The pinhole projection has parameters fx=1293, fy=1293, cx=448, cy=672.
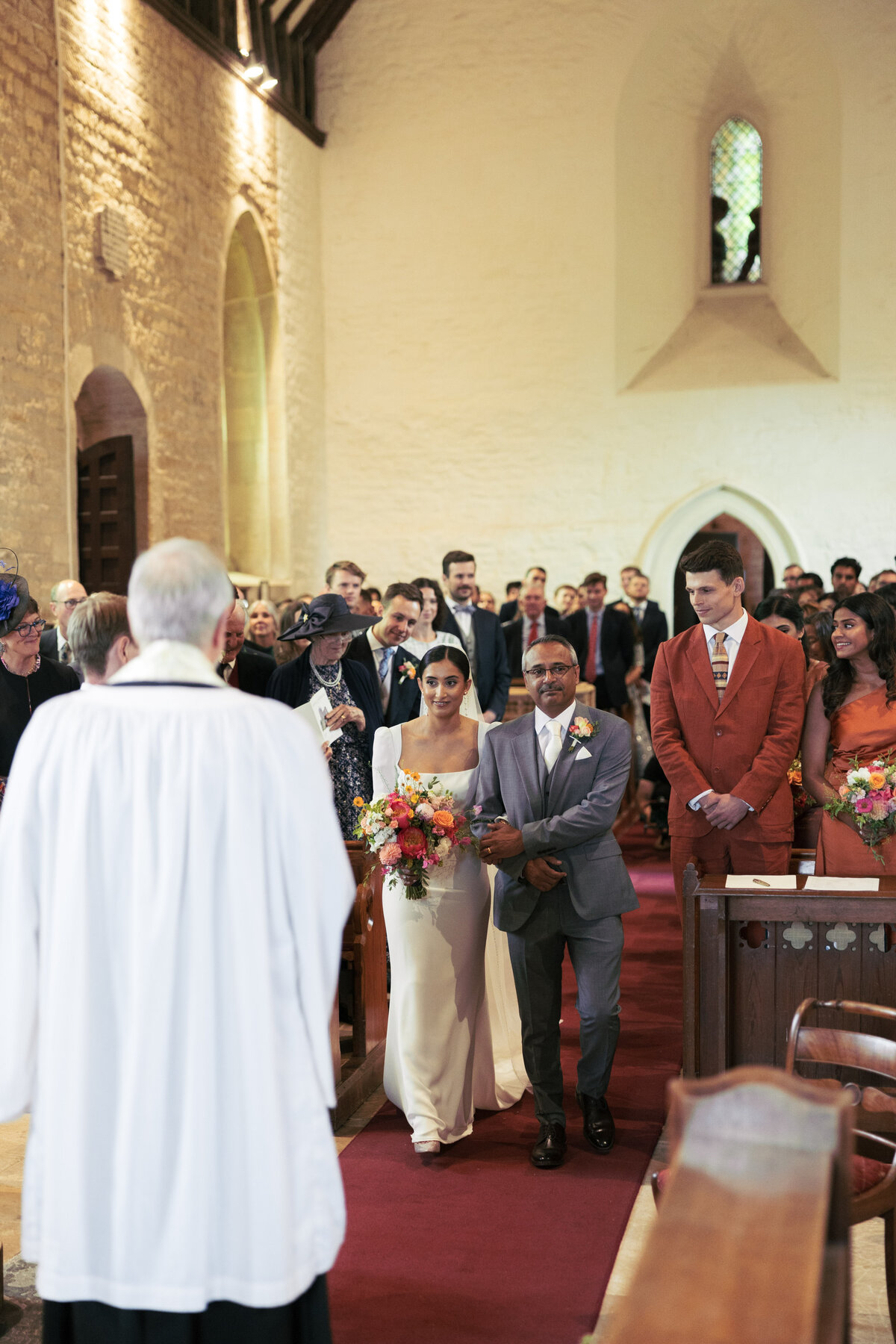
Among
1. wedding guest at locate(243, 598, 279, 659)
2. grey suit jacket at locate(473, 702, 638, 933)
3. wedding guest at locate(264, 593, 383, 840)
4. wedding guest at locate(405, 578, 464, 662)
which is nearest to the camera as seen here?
grey suit jacket at locate(473, 702, 638, 933)

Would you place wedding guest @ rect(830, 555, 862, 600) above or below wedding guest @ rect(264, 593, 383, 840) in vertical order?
above

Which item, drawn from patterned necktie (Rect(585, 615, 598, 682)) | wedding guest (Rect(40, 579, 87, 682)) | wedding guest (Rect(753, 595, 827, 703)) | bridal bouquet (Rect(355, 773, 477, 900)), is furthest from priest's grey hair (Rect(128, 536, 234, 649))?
patterned necktie (Rect(585, 615, 598, 682))

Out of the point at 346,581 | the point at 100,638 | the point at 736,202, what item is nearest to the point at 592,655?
the point at 346,581

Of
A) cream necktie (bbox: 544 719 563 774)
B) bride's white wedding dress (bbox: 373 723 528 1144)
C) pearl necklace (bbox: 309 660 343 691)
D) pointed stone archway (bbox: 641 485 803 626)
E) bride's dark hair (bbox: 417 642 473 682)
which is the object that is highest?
pointed stone archway (bbox: 641 485 803 626)

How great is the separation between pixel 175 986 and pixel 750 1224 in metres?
1.07

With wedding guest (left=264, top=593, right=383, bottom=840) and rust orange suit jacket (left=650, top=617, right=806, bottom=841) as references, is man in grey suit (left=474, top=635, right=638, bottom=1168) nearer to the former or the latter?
rust orange suit jacket (left=650, top=617, right=806, bottom=841)

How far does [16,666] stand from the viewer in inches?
196

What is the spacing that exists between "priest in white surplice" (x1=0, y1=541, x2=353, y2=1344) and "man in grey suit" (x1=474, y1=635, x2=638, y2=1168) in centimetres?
195

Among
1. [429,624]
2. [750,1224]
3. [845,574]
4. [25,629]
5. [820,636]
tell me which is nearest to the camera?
[750,1224]

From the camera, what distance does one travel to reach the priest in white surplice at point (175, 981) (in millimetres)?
2291

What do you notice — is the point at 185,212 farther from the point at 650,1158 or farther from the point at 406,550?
the point at 650,1158

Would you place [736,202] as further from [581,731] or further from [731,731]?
[581,731]

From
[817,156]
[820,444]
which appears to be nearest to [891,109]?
[817,156]

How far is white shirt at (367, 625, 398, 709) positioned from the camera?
641 centimetres
